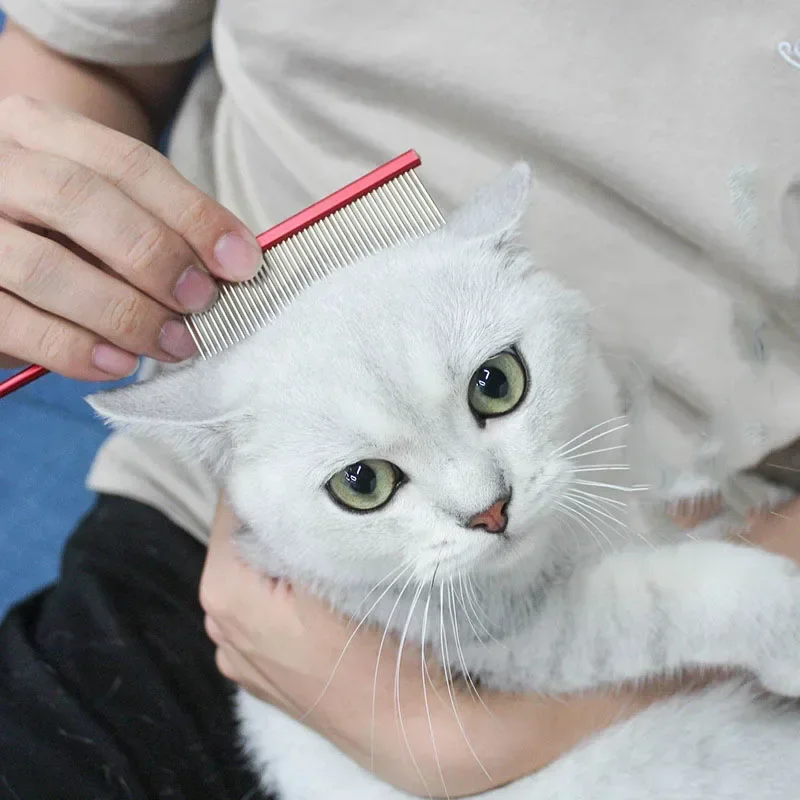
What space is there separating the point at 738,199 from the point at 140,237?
689 mm

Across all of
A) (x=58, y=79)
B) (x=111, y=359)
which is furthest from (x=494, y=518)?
(x=58, y=79)

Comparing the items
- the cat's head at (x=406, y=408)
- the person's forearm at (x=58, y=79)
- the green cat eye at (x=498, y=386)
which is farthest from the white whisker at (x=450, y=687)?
the person's forearm at (x=58, y=79)

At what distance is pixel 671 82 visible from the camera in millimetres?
843

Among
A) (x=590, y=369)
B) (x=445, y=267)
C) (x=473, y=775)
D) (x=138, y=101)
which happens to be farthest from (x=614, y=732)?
(x=138, y=101)

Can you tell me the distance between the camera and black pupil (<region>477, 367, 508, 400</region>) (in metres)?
0.69

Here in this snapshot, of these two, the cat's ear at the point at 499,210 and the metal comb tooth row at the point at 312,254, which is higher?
the metal comb tooth row at the point at 312,254

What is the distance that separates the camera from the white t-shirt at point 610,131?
0.83 meters

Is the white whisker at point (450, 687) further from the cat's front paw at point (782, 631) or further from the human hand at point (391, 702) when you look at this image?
the cat's front paw at point (782, 631)

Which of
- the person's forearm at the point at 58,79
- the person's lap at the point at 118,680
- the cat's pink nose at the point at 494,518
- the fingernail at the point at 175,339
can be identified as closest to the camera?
the cat's pink nose at the point at 494,518

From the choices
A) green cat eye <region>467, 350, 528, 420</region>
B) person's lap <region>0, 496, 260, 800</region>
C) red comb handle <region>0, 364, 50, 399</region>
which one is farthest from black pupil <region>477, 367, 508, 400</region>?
person's lap <region>0, 496, 260, 800</region>

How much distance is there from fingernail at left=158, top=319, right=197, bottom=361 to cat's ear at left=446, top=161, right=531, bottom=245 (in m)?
0.31

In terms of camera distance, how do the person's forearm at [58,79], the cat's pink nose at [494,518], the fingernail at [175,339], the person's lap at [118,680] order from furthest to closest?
the person's forearm at [58,79] < the person's lap at [118,680] < the fingernail at [175,339] < the cat's pink nose at [494,518]

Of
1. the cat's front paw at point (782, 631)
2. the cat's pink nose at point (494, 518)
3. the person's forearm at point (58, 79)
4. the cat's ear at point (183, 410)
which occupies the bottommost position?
the cat's front paw at point (782, 631)

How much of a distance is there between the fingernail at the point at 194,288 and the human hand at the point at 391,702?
0.33 meters
